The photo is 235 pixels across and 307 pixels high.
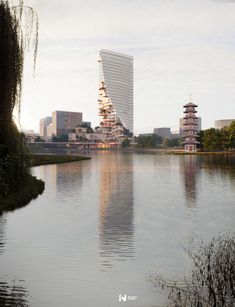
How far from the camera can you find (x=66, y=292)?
10.4m

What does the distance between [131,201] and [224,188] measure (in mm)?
10001

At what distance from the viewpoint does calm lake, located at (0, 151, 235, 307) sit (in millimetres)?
10328

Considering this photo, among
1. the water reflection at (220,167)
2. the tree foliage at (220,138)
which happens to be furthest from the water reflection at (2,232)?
the tree foliage at (220,138)

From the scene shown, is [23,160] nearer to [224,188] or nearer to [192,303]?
[192,303]

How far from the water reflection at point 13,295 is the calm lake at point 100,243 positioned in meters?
0.02

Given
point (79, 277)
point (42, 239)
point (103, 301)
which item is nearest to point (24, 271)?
point (79, 277)

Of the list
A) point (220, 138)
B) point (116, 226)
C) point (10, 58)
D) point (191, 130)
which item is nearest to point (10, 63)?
point (10, 58)

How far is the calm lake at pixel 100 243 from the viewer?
33.9 feet

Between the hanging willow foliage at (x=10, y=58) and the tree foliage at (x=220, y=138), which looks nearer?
the hanging willow foliage at (x=10, y=58)

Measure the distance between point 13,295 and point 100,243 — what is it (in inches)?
220

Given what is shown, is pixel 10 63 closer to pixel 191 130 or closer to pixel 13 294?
pixel 13 294

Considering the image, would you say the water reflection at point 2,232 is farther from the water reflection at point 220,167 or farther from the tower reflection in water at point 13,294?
the water reflection at point 220,167

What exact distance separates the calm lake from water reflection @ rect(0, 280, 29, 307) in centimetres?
2
